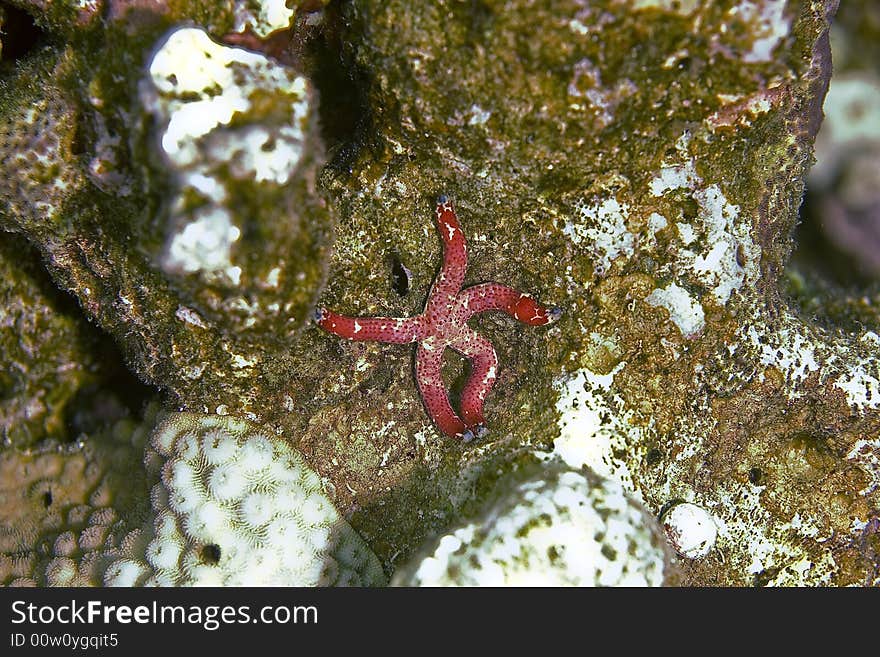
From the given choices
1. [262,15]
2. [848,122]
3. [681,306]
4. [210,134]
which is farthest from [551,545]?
[848,122]

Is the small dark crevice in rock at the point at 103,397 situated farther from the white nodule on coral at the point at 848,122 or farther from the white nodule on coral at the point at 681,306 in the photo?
the white nodule on coral at the point at 848,122

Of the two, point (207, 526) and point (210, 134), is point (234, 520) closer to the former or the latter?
point (207, 526)

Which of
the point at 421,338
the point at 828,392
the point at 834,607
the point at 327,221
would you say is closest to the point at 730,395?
the point at 828,392

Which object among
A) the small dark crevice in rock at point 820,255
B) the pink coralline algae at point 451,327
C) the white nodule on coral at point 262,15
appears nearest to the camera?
the white nodule on coral at point 262,15

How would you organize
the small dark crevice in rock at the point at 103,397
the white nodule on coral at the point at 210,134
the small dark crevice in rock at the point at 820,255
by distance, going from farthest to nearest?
the small dark crevice in rock at the point at 103,397 → the small dark crevice in rock at the point at 820,255 → the white nodule on coral at the point at 210,134

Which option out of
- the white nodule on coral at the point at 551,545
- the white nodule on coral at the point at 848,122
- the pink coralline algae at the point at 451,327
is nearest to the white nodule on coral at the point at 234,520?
the white nodule on coral at the point at 551,545

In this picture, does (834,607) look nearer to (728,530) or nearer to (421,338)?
(728,530)

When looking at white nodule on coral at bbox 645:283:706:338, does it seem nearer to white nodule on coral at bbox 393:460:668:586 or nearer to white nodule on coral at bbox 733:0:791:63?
white nodule on coral at bbox 393:460:668:586
